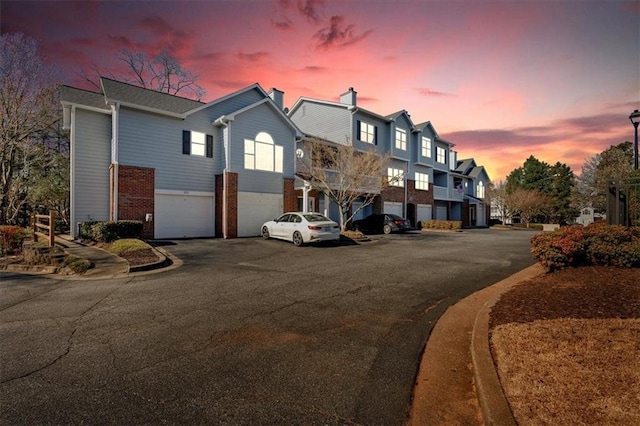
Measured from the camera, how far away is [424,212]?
112 ft

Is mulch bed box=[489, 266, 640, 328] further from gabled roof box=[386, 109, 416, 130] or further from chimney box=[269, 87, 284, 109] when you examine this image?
gabled roof box=[386, 109, 416, 130]

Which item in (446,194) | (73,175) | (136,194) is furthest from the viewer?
(446,194)

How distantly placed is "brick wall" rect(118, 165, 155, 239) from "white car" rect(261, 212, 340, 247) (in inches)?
260

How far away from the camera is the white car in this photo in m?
14.7

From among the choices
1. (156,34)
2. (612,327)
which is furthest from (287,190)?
(612,327)

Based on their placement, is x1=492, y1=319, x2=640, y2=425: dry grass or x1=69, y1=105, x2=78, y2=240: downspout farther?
x1=69, y1=105, x2=78, y2=240: downspout

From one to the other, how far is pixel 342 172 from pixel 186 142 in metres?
8.91

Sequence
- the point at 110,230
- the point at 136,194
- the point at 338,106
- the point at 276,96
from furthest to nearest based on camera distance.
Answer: the point at 338,106, the point at 276,96, the point at 136,194, the point at 110,230

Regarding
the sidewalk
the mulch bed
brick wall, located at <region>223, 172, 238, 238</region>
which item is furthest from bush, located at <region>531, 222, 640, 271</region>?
brick wall, located at <region>223, 172, 238, 238</region>

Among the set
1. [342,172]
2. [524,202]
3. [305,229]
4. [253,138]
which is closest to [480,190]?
[524,202]

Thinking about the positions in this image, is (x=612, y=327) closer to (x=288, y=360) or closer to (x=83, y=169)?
(x=288, y=360)

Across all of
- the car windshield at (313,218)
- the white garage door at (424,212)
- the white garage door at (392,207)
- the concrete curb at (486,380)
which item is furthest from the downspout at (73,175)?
the white garage door at (424,212)

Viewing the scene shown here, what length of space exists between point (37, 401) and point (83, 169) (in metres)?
16.7

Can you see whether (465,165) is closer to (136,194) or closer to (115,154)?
(136,194)
